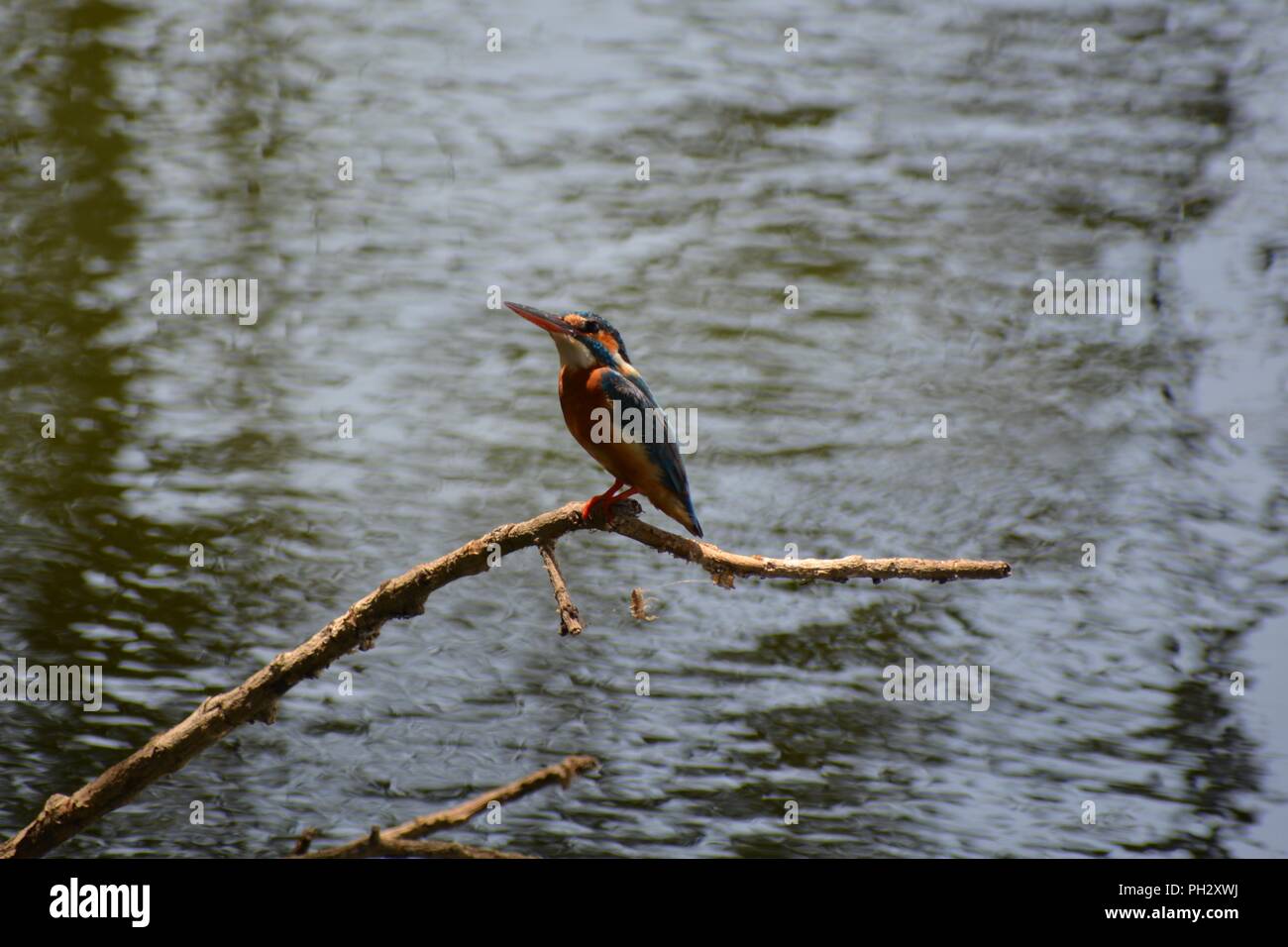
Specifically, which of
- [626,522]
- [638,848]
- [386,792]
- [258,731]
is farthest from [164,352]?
[626,522]

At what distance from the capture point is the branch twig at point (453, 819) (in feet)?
6.81

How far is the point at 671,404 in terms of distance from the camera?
594 cm

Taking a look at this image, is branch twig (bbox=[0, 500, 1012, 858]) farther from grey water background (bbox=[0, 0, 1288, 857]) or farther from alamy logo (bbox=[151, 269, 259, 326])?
alamy logo (bbox=[151, 269, 259, 326])

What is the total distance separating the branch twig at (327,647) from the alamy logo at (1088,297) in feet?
12.3

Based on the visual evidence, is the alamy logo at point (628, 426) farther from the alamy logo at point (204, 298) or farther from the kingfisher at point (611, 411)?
the alamy logo at point (204, 298)

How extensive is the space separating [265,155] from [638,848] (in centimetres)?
367

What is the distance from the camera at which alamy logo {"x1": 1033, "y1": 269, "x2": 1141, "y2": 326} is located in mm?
5797

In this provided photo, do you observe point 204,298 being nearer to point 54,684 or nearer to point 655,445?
point 54,684

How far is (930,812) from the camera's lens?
5.38 meters

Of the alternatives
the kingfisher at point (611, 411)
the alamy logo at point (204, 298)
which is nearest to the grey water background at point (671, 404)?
the alamy logo at point (204, 298)

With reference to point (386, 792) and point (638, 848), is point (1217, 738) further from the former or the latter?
point (386, 792)

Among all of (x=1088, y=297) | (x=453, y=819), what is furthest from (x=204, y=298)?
(x=453, y=819)

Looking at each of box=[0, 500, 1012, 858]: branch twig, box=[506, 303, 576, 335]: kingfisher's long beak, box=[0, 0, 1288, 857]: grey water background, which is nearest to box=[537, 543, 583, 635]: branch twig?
box=[0, 500, 1012, 858]: branch twig

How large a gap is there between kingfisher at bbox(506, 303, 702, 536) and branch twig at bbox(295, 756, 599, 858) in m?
0.74
